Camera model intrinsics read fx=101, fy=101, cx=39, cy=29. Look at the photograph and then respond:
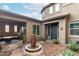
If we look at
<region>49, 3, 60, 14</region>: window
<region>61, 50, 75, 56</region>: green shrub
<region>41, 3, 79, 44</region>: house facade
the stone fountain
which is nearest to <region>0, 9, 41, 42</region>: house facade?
the stone fountain

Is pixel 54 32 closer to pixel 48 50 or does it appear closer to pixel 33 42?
pixel 48 50

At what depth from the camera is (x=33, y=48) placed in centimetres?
250

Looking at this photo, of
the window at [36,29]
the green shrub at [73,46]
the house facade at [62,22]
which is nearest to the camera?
the green shrub at [73,46]

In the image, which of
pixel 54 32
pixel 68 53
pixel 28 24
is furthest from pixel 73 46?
pixel 28 24

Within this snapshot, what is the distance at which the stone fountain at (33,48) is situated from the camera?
2496 millimetres

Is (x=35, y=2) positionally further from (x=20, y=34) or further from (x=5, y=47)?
(x=5, y=47)

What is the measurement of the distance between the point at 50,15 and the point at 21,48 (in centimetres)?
120

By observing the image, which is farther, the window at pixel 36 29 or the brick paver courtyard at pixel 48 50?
the window at pixel 36 29

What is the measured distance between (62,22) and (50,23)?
32 centimetres

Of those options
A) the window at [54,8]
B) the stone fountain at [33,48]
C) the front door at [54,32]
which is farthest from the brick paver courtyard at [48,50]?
the window at [54,8]

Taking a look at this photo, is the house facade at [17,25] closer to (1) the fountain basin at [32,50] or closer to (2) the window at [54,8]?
(1) the fountain basin at [32,50]

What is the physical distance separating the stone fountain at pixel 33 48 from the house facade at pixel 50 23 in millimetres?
139

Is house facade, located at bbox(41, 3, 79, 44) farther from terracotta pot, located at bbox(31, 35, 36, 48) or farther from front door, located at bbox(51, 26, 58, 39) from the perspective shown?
terracotta pot, located at bbox(31, 35, 36, 48)

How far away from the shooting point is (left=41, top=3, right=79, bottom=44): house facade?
2.58 m
